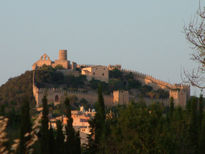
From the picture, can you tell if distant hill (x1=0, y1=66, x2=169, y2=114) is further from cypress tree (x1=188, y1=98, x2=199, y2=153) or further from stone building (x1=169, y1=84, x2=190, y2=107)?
cypress tree (x1=188, y1=98, x2=199, y2=153)

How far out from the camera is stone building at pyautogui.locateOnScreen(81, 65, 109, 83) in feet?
294

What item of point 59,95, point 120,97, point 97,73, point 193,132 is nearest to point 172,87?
point 120,97

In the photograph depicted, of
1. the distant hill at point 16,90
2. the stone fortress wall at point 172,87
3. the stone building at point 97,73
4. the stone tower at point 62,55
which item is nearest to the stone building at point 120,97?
the stone fortress wall at point 172,87

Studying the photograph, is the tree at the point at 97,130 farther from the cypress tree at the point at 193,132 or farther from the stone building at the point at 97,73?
the stone building at the point at 97,73

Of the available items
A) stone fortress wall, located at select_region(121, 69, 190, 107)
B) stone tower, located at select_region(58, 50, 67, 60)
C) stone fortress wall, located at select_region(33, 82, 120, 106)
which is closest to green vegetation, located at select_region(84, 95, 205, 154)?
stone fortress wall, located at select_region(33, 82, 120, 106)

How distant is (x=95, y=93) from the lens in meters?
82.9

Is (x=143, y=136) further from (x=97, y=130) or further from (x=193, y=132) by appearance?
(x=193, y=132)

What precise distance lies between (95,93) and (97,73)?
8371mm

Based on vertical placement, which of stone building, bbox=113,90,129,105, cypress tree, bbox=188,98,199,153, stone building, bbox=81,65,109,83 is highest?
stone building, bbox=81,65,109,83

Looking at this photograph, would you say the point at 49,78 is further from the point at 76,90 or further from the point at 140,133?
the point at 140,133

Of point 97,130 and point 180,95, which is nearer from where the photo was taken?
point 97,130

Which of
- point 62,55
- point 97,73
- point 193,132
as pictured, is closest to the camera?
point 193,132

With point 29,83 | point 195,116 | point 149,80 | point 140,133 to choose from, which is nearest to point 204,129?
point 195,116

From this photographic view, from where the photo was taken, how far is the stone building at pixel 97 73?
8969cm
